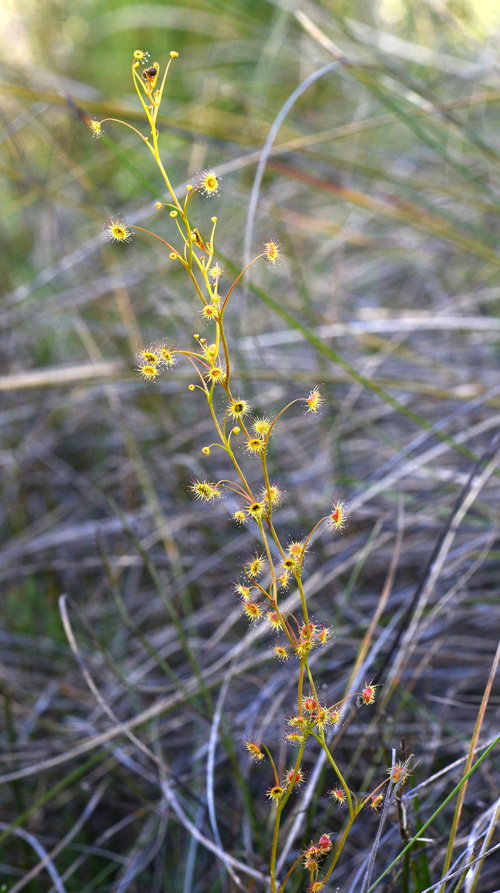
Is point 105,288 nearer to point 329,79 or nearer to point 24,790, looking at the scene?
point 24,790

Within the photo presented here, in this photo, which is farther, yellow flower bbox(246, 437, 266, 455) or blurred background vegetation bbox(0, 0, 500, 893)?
blurred background vegetation bbox(0, 0, 500, 893)

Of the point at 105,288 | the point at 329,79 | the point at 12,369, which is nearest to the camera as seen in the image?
the point at 105,288

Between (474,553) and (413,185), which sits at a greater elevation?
(413,185)

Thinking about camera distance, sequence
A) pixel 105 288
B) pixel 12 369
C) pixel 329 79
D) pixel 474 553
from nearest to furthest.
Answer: pixel 474 553, pixel 105 288, pixel 12 369, pixel 329 79

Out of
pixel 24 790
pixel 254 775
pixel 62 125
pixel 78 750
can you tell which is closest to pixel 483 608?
pixel 254 775

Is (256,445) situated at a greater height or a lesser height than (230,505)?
→ lesser

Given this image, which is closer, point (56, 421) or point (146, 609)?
point (146, 609)

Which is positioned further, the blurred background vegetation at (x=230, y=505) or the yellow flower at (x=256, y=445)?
the blurred background vegetation at (x=230, y=505)

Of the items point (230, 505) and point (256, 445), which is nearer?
point (256, 445)
